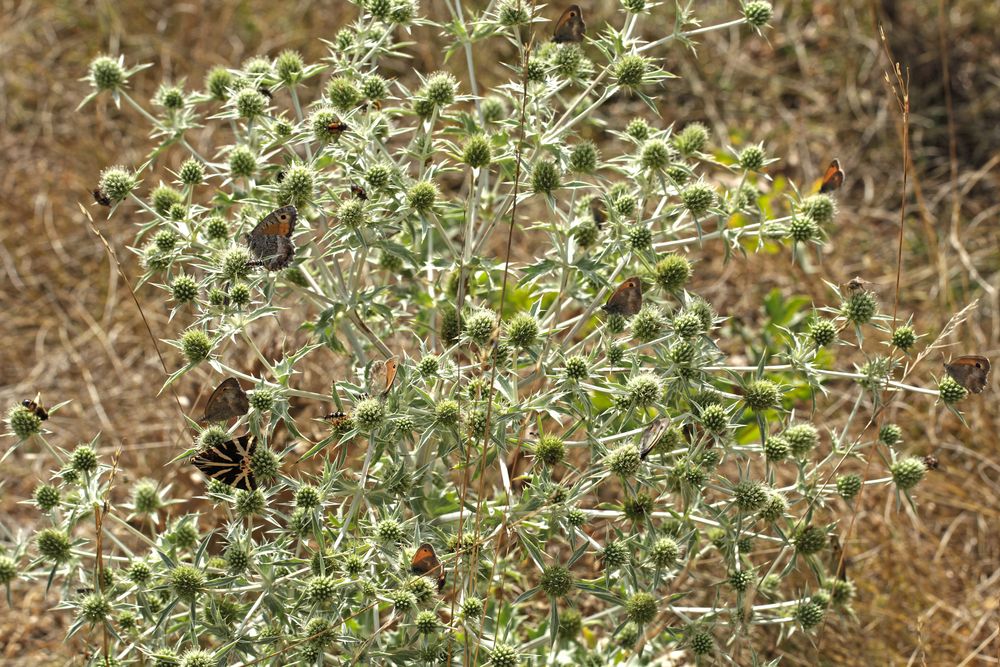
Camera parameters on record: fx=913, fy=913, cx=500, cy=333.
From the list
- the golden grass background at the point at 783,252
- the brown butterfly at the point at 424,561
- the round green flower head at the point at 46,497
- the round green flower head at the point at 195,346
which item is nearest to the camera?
the brown butterfly at the point at 424,561

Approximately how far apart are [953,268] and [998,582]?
239 centimetres

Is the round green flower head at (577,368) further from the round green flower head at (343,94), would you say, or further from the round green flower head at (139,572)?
the round green flower head at (139,572)

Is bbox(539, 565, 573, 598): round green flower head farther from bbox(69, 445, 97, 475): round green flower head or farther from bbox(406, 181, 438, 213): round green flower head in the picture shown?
bbox(69, 445, 97, 475): round green flower head

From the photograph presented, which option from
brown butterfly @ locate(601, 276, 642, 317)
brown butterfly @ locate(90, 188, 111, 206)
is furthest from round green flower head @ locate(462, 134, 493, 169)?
brown butterfly @ locate(90, 188, 111, 206)

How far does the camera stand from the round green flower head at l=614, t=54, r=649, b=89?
3.69 metres

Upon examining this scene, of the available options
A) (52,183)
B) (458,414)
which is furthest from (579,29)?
(52,183)

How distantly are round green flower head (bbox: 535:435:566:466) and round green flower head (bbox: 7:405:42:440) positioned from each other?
206 cm

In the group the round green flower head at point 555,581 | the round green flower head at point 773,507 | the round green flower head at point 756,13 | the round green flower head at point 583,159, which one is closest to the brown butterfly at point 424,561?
the round green flower head at point 555,581

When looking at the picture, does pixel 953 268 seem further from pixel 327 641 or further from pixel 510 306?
pixel 327 641

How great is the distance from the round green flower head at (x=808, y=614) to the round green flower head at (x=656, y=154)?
1.93 m

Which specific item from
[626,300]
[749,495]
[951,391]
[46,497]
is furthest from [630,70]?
[46,497]

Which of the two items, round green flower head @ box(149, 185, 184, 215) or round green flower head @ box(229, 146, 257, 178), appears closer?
round green flower head @ box(229, 146, 257, 178)

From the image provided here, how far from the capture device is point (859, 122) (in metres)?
7.46

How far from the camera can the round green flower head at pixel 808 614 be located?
12.6 feet
